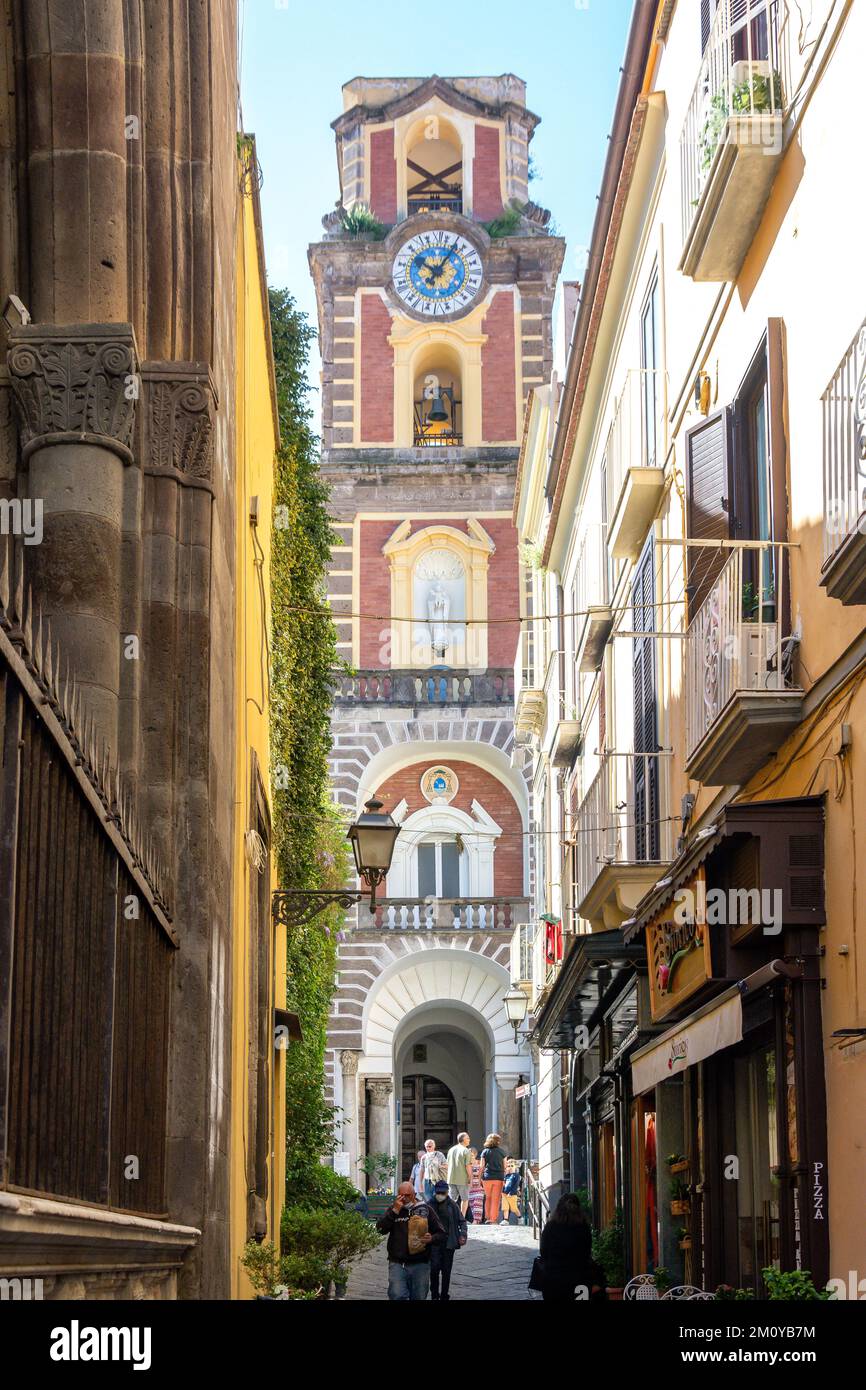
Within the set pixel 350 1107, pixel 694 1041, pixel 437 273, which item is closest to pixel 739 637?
pixel 694 1041

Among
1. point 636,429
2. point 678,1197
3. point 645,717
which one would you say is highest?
point 636,429

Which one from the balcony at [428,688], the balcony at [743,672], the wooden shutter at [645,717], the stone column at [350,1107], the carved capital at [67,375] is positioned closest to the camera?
the carved capital at [67,375]

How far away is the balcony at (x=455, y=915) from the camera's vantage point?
4328 centimetres

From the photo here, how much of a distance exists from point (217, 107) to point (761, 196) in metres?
3.30

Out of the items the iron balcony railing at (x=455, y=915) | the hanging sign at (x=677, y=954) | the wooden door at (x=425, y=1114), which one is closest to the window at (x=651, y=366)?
the hanging sign at (x=677, y=954)

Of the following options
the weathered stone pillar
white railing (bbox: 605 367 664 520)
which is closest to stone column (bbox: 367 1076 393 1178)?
white railing (bbox: 605 367 664 520)

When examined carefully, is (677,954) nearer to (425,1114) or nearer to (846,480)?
(846,480)

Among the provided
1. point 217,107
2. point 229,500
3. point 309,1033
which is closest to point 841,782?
point 229,500

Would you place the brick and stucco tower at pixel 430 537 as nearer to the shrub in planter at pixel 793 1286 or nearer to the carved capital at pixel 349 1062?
the carved capital at pixel 349 1062

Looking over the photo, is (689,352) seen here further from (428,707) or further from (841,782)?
(428,707)

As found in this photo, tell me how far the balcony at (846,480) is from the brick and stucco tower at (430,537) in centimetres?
3382

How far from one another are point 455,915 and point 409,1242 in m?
26.4

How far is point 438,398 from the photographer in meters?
46.1
